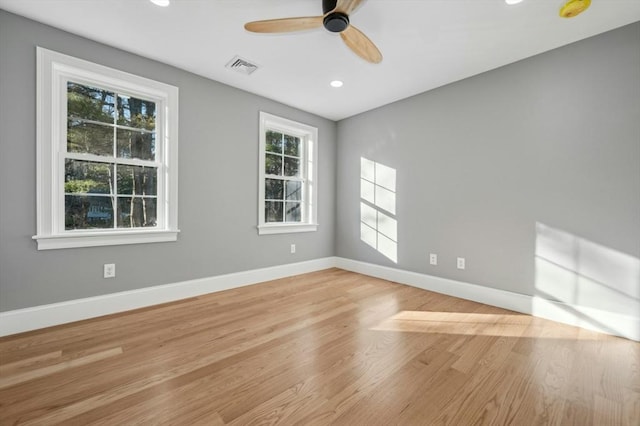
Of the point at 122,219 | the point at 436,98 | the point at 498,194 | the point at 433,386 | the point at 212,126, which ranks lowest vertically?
the point at 433,386

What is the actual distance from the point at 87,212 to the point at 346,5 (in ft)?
9.12

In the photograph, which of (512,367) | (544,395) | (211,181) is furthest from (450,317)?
(211,181)

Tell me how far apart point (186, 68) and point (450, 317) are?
3.73 metres

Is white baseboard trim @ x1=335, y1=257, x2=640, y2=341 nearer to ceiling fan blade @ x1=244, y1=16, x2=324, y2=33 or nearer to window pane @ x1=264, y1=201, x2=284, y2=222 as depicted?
window pane @ x1=264, y1=201, x2=284, y2=222

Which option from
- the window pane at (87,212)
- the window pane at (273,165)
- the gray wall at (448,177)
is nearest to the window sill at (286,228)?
the gray wall at (448,177)

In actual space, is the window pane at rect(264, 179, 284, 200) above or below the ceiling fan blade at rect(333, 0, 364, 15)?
below

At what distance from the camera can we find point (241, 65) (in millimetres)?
2811

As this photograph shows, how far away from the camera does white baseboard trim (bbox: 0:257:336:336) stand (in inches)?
83.1

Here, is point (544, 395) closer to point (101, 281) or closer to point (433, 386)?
point (433, 386)

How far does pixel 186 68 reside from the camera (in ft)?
9.52

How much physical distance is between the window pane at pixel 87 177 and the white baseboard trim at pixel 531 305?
11.3 ft

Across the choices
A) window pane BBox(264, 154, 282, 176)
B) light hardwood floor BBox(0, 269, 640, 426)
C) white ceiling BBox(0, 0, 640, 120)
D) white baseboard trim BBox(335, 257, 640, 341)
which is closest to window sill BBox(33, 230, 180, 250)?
light hardwood floor BBox(0, 269, 640, 426)

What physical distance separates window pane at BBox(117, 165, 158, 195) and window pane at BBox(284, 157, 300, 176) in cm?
175

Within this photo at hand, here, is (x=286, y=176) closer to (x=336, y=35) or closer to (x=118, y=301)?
(x=336, y=35)
